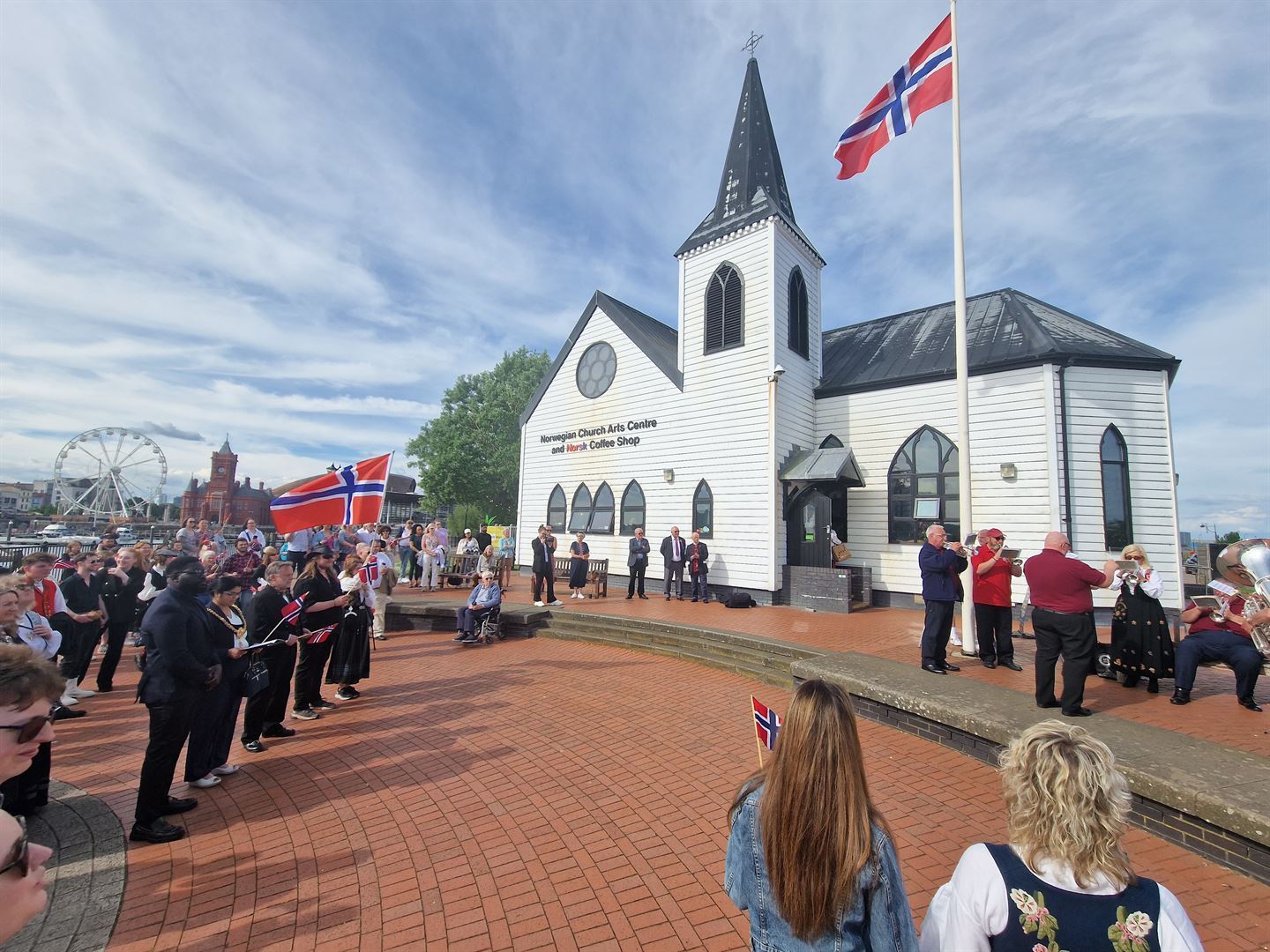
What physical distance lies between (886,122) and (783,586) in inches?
375

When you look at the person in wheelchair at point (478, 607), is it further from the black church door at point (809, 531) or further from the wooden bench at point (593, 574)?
the black church door at point (809, 531)

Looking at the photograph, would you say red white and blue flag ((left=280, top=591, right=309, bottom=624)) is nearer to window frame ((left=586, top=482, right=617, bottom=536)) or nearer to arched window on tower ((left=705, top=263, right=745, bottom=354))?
window frame ((left=586, top=482, right=617, bottom=536))

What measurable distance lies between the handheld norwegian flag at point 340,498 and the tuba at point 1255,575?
34.9 feet

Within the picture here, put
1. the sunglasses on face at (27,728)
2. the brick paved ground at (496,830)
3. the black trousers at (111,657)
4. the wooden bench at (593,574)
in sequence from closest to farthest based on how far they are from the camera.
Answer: the sunglasses on face at (27,728) → the brick paved ground at (496,830) → the black trousers at (111,657) → the wooden bench at (593,574)

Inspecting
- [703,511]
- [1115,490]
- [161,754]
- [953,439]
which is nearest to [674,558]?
[703,511]

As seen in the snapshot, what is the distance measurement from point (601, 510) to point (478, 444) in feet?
71.7

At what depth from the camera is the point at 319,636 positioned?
20.4 feet

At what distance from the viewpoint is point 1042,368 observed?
11.6 meters

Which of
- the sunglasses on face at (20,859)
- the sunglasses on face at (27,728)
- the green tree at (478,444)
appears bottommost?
the sunglasses on face at (20,859)

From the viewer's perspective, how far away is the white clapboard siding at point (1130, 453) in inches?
436

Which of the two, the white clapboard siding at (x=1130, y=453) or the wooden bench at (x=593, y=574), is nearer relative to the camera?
the white clapboard siding at (x=1130, y=453)

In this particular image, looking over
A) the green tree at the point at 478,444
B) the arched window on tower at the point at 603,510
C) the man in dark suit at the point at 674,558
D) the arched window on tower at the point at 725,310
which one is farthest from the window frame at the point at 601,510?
the green tree at the point at 478,444

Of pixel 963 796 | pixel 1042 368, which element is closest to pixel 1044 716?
pixel 963 796

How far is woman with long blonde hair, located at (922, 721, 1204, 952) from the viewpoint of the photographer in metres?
1.55
